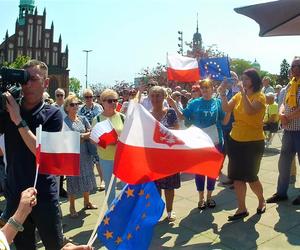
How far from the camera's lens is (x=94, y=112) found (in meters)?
7.25

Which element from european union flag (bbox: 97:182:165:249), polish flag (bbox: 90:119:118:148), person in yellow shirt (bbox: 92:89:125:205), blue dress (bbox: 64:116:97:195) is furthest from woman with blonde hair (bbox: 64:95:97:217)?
european union flag (bbox: 97:182:165:249)

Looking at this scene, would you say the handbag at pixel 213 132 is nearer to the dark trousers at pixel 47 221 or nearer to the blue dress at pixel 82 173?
the blue dress at pixel 82 173

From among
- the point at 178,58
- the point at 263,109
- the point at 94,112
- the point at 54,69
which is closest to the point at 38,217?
the point at 263,109

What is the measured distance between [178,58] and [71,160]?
4.96 metres

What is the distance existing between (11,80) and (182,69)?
4.95m

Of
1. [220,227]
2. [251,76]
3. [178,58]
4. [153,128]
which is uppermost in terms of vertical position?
[178,58]

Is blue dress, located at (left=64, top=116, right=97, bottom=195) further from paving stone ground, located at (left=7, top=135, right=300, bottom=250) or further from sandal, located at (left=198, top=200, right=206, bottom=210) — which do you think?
sandal, located at (left=198, top=200, right=206, bottom=210)

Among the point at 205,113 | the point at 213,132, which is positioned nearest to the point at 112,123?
the point at 205,113

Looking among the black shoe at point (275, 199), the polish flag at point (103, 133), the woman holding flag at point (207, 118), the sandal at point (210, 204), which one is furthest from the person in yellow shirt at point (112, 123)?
the black shoe at point (275, 199)

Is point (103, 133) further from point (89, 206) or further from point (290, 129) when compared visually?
point (290, 129)

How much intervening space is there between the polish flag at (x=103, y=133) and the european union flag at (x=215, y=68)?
6.52ft

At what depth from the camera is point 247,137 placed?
188 inches

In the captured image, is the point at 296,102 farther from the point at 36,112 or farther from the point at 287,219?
the point at 36,112

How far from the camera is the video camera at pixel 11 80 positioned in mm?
2602
